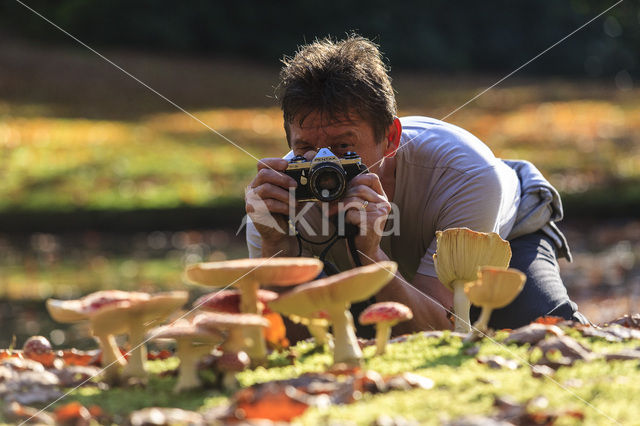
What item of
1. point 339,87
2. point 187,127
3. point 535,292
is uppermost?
point 187,127

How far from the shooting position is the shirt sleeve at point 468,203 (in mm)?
2840

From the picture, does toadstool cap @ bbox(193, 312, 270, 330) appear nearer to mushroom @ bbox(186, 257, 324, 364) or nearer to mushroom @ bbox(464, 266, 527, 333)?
mushroom @ bbox(186, 257, 324, 364)

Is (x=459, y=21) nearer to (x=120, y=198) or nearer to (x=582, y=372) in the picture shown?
(x=120, y=198)

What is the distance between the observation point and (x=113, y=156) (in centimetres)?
1164

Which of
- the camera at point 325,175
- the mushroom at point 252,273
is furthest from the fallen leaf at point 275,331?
the camera at point 325,175

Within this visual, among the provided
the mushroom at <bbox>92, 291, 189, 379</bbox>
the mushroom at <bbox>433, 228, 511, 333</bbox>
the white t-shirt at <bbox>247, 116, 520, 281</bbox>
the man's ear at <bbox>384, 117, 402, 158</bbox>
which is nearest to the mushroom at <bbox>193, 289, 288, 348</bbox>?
the mushroom at <bbox>92, 291, 189, 379</bbox>

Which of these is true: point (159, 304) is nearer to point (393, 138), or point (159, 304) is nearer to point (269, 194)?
point (269, 194)

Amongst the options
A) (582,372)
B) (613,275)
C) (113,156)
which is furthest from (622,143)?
(582,372)

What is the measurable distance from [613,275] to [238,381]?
6758 millimetres

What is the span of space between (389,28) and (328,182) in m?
22.4

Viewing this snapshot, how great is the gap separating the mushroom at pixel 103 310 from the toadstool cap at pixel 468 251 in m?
0.74

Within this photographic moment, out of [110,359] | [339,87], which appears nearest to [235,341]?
[110,359]

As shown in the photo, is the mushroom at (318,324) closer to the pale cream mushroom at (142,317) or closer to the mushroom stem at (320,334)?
the mushroom stem at (320,334)

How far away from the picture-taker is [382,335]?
176 centimetres
